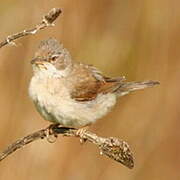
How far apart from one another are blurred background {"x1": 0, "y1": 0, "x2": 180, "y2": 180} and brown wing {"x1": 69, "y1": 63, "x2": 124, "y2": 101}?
1.01m

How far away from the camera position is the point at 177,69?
23.1ft

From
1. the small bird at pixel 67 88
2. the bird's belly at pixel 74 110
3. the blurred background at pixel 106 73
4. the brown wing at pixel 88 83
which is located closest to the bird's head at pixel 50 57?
the small bird at pixel 67 88

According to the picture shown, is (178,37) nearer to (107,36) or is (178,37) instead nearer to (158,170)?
(107,36)

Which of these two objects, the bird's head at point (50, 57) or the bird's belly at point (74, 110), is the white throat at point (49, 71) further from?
the bird's belly at point (74, 110)

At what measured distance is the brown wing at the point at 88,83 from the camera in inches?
201

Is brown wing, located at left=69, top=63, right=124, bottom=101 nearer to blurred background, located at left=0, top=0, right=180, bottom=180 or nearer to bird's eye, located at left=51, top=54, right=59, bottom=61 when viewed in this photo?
bird's eye, located at left=51, top=54, right=59, bottom=61

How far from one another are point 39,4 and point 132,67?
118 cm

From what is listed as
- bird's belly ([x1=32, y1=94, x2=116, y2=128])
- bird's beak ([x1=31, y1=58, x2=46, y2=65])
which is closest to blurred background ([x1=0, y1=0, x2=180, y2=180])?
bird's belly ([x1=32, y1=94, x2=116, y2=128])

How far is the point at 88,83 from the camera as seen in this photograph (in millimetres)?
5320

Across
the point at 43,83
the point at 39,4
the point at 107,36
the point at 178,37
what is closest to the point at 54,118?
the point at 43,83

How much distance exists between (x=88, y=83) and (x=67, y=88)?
1.23 feet

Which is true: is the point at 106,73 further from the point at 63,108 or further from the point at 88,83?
the point at 63,108

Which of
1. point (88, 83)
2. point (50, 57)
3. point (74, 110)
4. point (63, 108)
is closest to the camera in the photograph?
point (63, 108)

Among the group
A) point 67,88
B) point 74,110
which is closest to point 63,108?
point 74,110
